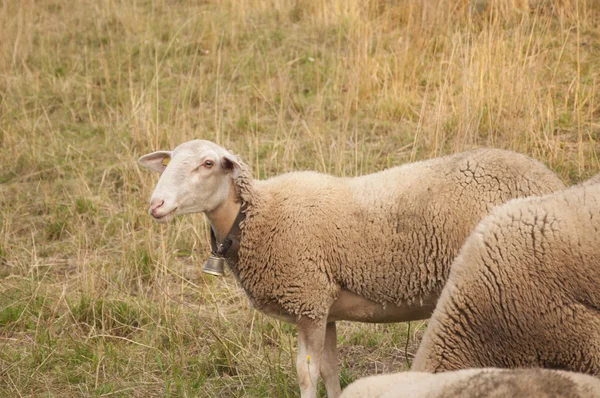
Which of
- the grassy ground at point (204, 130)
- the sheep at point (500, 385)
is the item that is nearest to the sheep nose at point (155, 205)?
the grassy ground at point (204, 130)

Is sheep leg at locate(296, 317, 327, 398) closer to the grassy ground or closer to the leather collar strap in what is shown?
the grassy ground

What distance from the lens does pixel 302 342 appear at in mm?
4098

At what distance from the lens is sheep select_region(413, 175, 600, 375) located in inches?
119

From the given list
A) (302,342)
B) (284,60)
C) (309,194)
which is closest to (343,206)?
(309,194)

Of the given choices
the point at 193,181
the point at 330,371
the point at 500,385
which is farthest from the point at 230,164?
the point at 500,385

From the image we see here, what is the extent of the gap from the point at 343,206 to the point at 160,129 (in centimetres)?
333

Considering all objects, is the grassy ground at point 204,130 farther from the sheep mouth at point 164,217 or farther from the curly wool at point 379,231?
the sheep mouth at point 164,217

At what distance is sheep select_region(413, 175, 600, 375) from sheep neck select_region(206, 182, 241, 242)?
4.72 feet

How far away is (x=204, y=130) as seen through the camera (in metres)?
7.39

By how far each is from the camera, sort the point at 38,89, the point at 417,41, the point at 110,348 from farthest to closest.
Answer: the point at 38,89, the point at 417,41, the point at 110,348

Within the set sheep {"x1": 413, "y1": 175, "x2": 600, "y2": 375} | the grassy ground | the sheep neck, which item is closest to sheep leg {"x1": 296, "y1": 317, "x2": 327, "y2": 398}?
the grassy ground

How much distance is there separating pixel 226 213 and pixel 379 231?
784mm

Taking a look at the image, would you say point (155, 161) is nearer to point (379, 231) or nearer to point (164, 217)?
point (164, 217)

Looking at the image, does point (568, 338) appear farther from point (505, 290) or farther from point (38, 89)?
point (38, 89)
